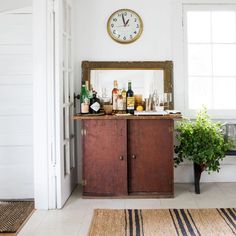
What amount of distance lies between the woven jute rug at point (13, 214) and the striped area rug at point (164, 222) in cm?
67

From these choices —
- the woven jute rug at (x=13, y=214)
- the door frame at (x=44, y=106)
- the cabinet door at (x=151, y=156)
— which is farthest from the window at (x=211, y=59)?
the woven jute rug at (x=13, y=214)

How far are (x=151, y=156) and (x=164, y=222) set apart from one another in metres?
0.88

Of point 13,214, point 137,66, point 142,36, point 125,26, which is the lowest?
point 13,214

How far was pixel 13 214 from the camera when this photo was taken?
354 centimetres

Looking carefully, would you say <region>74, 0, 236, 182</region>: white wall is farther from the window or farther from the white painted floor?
the white painted floor

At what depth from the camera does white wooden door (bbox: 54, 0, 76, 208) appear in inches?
141

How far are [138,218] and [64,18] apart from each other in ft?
7.28

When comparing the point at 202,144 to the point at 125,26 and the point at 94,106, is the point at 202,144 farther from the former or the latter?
the point at 125,26

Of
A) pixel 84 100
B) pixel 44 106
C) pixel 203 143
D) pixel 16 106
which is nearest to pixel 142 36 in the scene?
pixel 84 100

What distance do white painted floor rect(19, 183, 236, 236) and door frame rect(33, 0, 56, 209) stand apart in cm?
23

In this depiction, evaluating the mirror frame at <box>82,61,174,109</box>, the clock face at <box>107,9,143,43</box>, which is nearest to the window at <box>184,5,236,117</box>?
the mirror frame at <box>82,61,174,109</box>

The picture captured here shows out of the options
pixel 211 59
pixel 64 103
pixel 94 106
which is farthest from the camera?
pixel 211 59

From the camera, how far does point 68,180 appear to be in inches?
159

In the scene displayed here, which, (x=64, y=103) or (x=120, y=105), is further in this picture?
(x=120, y=105)
